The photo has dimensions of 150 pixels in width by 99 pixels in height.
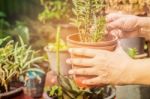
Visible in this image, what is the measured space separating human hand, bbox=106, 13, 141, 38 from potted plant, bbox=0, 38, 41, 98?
0.52 metres

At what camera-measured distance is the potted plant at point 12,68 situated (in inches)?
78.2

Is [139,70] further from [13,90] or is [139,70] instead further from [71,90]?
[13,90]

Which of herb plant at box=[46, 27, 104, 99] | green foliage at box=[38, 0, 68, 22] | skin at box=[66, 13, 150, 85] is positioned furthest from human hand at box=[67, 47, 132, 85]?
green foliage at box=[38, 0, 68, 22]

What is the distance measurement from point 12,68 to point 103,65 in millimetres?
762

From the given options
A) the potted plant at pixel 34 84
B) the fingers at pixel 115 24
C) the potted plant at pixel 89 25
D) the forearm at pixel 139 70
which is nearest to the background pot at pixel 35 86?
the potted plant at pixel 34 84

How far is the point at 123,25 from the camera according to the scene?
2010 millimetres

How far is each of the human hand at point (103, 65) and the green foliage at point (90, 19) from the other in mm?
95

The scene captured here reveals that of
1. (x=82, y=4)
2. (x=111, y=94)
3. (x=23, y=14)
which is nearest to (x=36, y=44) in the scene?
(x=23, y=14)

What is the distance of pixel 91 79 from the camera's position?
4.70ft

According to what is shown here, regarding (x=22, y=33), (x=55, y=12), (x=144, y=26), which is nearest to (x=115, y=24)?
(x=144, y=26)

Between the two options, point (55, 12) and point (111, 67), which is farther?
point (55, 12)

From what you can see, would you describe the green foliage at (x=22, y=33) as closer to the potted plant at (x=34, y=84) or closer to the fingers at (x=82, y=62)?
the potted plant at (x=34, y=84)

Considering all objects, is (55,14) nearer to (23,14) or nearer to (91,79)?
(23,14)

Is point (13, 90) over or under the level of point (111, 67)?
under
